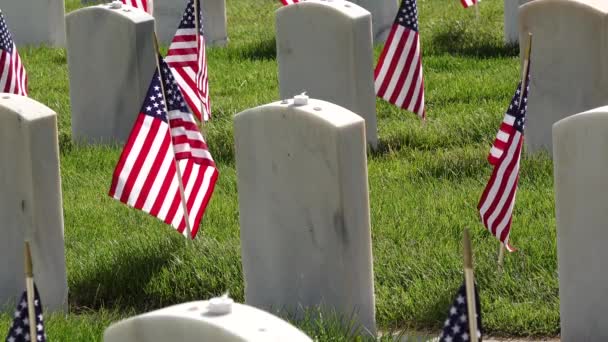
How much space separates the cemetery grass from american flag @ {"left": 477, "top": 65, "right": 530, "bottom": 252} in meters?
0.23

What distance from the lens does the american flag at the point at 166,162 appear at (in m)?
6.56

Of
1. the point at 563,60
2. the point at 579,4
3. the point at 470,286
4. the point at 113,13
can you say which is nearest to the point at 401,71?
the point at 563,60

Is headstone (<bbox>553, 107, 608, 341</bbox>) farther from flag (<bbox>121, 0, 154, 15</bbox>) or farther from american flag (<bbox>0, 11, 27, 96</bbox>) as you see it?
flag (<bbox>121, 0, 154, 15</bbox>)

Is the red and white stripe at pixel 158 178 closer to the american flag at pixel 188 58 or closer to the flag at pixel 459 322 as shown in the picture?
the american flag at pixel 188 58

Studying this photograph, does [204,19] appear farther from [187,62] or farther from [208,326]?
[208,326]

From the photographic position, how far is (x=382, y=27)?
1253 centimetres

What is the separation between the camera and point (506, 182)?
20.5ft

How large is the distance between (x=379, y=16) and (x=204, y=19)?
→ 5.38 ft

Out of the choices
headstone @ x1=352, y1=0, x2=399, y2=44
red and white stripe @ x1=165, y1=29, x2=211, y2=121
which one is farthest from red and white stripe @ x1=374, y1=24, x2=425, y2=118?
headstone @ x1=352, y1=0, x2=399, y2=44

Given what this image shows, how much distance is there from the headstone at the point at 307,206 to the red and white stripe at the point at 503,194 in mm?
660

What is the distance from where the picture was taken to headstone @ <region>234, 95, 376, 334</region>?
576 centimetres

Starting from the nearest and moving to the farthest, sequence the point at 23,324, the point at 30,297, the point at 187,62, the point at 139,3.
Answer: the point at 30,297
the point at 23,324
the point at 187,62
the point at 139,3

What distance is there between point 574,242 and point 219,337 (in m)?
2.36

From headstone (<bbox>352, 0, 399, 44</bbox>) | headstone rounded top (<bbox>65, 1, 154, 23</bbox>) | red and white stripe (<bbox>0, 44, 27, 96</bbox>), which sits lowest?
headstone (<bbox>352, 0, 399, 44</bbox>)
